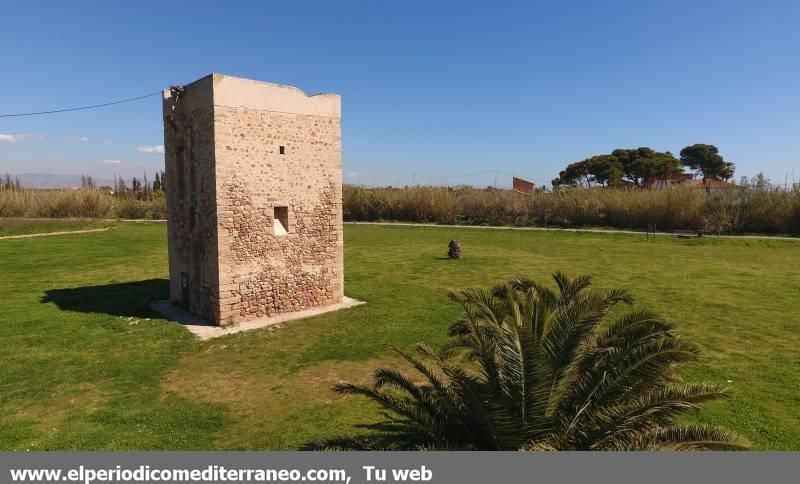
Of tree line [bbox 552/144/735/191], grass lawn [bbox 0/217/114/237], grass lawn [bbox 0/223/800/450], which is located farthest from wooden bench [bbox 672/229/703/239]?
grass lawn [bbox 0/217/114/237]

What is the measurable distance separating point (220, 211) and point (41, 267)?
12921 millimetres

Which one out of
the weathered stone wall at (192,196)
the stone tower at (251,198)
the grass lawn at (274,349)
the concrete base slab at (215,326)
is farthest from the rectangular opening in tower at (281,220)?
the grass lawn at (274,349)

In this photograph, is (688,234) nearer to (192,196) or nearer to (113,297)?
(192,196)

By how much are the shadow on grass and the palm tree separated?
9.78m

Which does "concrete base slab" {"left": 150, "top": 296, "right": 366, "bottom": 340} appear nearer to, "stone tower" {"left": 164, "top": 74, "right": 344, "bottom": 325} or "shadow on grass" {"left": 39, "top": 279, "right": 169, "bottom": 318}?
"stone tower" {"left": 164, "top": 74, "right": 344, "bottom": 325}

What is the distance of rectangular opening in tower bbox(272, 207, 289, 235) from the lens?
12.1m

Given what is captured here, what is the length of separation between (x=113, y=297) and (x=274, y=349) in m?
6.92

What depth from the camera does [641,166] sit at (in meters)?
53.3

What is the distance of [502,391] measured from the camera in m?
4.48

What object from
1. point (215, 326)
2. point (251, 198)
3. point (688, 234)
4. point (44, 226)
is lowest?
point (215, 326)

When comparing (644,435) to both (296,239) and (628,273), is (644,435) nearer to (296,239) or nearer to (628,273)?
(296,239)

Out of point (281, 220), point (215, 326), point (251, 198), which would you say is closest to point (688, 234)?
point (281, 220)

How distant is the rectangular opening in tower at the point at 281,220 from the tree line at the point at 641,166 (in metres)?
40.3

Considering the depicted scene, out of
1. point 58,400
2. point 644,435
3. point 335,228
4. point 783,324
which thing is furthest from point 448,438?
point 783,324
